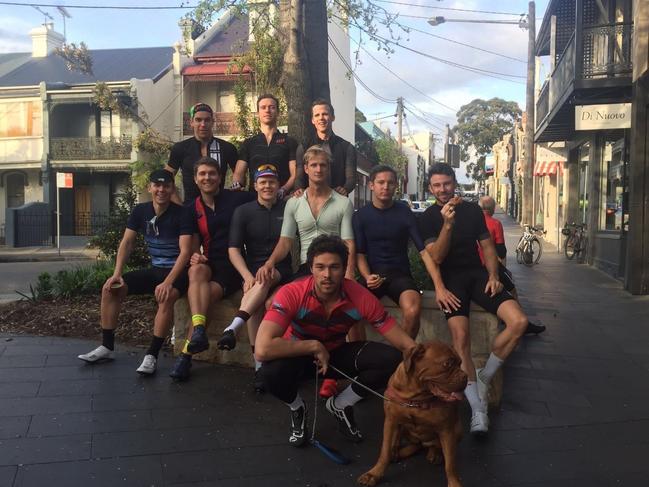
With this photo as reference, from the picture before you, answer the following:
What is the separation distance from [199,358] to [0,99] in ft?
93.0

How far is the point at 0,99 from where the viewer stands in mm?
29234

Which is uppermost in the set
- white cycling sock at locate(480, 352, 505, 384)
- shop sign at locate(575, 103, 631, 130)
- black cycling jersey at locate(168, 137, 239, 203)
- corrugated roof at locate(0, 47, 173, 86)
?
corrugated roof at locate(0, 47, 173, 86)

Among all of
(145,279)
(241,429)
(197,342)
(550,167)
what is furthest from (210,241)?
(550,167)

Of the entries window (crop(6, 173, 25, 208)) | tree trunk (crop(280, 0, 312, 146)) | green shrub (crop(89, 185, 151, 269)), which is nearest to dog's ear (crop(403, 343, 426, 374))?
tree trunk (crop(280, 0, 312, 146))

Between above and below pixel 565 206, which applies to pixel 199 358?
below

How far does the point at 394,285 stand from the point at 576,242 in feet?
41.9

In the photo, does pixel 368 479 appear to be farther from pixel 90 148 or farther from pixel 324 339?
pixel 90 148

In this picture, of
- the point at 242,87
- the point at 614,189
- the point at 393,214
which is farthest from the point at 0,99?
the point at 393,214

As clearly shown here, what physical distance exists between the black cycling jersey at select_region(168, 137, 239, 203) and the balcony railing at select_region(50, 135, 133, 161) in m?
23.2

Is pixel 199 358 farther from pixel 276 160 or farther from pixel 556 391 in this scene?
pixel 556 391

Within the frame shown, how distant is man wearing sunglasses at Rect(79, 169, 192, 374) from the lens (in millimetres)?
5395

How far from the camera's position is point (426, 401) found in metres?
3.37

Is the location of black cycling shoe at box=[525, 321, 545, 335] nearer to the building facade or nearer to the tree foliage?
the building facade

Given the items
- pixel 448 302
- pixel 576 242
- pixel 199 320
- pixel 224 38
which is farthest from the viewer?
pixel 224 38
